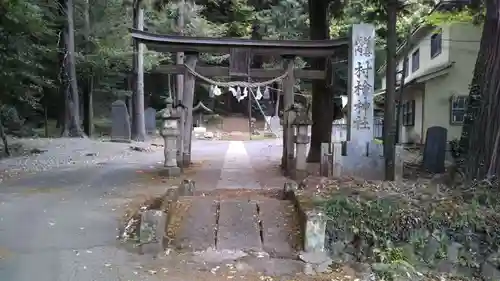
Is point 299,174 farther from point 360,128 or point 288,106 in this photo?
point 288,106

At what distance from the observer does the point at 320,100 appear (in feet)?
48.5

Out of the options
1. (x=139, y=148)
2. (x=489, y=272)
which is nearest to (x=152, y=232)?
(x=489, y=272)

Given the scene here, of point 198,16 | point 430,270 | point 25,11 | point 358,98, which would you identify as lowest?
point 430,270

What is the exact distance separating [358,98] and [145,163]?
767cm

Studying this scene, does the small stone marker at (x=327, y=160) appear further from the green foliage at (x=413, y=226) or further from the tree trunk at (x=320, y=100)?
the green foliage at (x=413, y=226)

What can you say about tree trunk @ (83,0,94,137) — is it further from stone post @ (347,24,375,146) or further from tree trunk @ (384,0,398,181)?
stone post @ (347,24,375,146)

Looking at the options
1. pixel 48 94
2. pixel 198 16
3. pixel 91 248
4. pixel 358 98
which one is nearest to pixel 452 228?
pixel 91 248

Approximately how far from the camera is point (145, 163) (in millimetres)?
15977

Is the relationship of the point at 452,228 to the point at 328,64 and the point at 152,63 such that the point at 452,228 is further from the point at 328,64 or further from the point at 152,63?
the point at 152,63

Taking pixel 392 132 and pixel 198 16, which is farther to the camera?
pixel 198 16

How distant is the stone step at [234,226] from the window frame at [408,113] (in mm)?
18141

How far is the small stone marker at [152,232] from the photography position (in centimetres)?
622

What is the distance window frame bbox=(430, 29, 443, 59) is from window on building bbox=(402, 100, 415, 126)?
3.27 meters

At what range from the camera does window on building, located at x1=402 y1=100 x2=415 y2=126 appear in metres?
24.3
